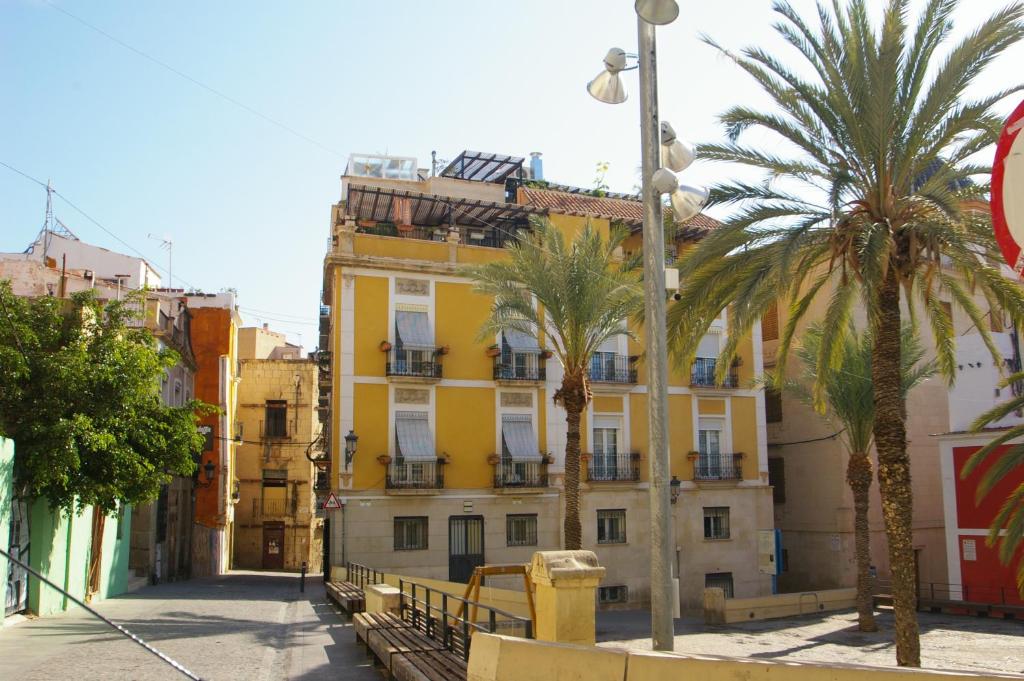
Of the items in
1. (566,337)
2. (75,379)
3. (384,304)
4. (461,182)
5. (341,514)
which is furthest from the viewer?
(461,182)

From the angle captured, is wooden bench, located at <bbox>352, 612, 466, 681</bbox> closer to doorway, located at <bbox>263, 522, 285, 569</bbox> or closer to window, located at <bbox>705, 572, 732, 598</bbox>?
window, located at <bbox>705, 572, 732, 598</bbox>

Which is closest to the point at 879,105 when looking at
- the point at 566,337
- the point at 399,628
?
the point at 399,628

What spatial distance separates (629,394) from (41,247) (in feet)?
78.3

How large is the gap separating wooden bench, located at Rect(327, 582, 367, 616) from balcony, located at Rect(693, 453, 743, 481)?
14.7 meters

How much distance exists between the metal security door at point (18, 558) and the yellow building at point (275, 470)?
3068cm

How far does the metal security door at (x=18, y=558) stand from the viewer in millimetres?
14727

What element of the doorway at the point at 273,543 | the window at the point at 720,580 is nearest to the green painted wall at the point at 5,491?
the window at the point at 720,580

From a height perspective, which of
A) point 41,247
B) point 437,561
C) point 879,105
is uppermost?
point 41,247

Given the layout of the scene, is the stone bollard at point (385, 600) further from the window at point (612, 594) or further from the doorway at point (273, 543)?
the doorway at point (273, 543)

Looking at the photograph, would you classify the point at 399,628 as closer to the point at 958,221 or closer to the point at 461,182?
the point at 958,221

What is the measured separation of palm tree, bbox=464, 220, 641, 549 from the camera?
23.0 metres

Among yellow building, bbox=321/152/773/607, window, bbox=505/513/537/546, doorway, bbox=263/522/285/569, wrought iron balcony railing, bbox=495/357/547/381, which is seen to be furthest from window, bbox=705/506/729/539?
doorway, bbox=263/522/285/569


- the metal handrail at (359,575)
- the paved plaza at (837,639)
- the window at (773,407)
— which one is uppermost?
the window at (773,407)

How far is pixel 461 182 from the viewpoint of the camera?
3538cm
